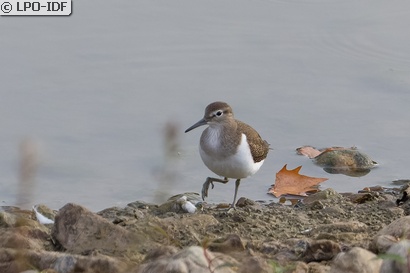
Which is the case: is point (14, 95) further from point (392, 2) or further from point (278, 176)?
point (392, 2)

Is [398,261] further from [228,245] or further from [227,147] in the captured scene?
[227,147]

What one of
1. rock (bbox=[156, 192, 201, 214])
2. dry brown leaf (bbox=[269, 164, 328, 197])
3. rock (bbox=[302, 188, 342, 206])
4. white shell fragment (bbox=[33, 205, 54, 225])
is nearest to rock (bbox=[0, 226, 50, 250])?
white shell fragment (bbox=[33, 205, 54, 225])

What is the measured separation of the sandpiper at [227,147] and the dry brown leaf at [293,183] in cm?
50

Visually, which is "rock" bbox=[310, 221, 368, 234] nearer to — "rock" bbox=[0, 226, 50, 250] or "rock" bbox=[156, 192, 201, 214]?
"rock" bbox=[156, 192, 201, 214]

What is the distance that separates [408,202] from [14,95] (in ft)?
14.5

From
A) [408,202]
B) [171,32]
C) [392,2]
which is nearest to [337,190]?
[408,202]

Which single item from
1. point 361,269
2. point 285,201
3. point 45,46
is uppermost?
point 45,46

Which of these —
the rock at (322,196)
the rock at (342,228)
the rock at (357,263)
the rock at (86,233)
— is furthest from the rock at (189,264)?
the rock at (322,196)

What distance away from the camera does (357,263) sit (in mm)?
4496

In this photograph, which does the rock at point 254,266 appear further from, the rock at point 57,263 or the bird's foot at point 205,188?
the bird's foot at point 205,188

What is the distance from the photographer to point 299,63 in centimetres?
1109

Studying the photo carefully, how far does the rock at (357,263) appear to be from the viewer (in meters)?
4.48

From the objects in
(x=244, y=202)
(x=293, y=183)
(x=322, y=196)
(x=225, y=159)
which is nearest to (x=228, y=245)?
(x=225, y=159)

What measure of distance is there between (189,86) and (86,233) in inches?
181
